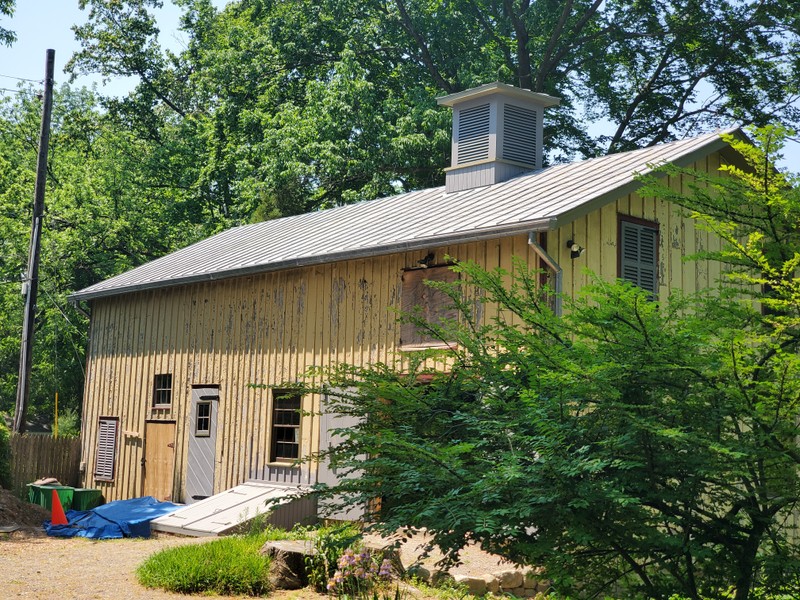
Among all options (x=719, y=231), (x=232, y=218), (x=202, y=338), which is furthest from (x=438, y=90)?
(x=719, y=231)

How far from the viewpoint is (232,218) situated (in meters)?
31.6

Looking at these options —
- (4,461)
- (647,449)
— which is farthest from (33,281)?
(647,449)

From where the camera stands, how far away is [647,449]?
5086 mm

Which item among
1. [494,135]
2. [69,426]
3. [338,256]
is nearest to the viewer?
[338,256]

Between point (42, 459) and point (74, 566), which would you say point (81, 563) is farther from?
point (42, 459)

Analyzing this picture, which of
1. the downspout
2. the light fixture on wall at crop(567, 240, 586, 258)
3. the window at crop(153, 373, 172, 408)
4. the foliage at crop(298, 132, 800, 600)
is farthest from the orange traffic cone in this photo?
the foliage at crop(298, 132, 800, 600)

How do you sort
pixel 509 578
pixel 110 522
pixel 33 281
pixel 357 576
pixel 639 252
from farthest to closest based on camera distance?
pixel 33 281, pixel 110 522, pixel 639 252, pixel 509 578, pixel 357 576

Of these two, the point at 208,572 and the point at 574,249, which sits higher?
the point at 574,249

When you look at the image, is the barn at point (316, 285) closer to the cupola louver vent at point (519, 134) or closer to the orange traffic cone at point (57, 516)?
the cupola louver vent at point (519, 134)

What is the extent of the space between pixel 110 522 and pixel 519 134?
984cm

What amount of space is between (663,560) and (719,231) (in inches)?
72.9

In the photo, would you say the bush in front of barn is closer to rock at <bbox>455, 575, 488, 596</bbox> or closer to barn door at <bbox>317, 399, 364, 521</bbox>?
rock at <bbox>455, 575, 488, 596</bbox>

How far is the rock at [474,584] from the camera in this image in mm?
10359

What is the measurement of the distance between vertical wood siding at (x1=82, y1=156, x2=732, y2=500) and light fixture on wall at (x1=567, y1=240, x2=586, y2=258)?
67mm
